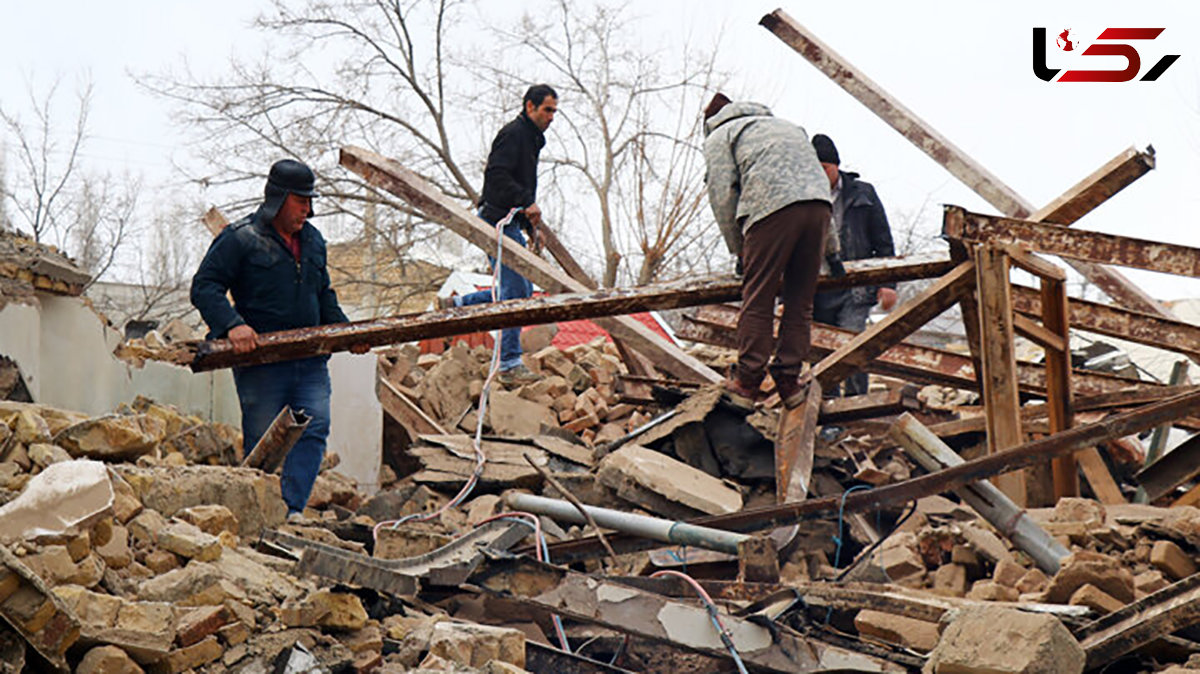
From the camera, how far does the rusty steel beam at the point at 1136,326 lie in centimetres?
647

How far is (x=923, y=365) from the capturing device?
739 centimetres

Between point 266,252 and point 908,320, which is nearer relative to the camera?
point 266,252

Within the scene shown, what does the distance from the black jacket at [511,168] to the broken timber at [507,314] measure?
1.97 meters

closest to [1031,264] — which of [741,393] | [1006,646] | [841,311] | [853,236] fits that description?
[741,393]

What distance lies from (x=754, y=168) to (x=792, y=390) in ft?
4.16

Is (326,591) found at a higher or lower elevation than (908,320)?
lower

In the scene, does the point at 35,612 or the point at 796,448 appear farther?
the point at 796,448

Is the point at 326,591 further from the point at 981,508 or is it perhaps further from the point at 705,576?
the point at 981,508

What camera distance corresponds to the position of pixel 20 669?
278 centimetres

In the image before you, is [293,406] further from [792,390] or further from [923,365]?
[923,365]

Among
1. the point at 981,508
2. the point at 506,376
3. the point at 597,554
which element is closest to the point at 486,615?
the point at 597,554

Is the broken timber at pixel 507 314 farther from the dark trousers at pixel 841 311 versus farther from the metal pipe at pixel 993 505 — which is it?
the dark trousers at pixel 841 311

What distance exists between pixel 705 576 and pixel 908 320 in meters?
1.97

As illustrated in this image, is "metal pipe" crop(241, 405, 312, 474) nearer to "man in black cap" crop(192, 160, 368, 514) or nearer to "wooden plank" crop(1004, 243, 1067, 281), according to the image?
"man in black cap" crop(192, 160, 368, 514)
